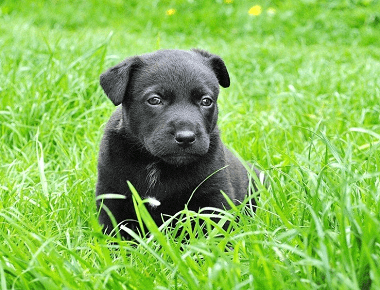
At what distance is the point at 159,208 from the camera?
10.1ft

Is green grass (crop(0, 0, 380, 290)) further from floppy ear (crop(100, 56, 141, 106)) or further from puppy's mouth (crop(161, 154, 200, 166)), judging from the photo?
floppy ear (crop(100, 56, 141, 106))

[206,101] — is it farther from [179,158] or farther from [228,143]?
[228,143]

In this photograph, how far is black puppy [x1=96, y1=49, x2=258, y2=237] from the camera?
296 centimetres

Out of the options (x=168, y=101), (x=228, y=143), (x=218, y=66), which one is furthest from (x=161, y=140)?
(x=228, y=143)

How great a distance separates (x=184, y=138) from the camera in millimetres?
2836

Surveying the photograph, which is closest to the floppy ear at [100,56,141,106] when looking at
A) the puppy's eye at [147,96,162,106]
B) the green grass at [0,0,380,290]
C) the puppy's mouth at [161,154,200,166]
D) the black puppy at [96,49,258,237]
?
the black puppy at [96,49,258,237]

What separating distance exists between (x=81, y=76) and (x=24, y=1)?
591 centimetres

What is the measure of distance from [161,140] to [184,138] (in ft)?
0.47

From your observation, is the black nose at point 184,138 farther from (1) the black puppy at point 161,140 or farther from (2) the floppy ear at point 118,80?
(2) the floppy ear at point 118,80

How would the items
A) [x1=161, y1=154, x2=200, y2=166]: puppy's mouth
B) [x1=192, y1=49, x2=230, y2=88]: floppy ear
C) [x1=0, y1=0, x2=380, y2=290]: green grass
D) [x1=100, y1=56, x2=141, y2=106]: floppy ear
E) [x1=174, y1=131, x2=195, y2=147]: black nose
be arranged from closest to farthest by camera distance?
1. [x1=0, y1=0, x2=380, y2=290]: green grass
2. [x1=174, y1=131, x2=195, y2=147]: black nose
3. [x1=161, y1=154, x2=200, y2=166]: puppy's mouth
4. [x1=100, y1=56, x2=141, y2=106]: floppy ear
5. [x1=192, y1=49, x2=230, y2=88]: floppy ear

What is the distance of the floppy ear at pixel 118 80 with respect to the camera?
3056mm

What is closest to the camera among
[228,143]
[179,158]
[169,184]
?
[179,158]

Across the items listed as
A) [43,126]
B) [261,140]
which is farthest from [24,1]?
[261,140]

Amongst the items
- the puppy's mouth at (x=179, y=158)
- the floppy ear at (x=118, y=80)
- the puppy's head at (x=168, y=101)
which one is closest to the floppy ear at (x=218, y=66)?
the puppy's head at (x=168, y=101)
